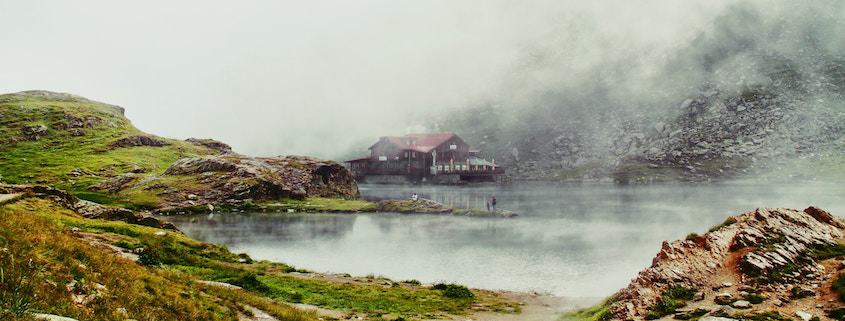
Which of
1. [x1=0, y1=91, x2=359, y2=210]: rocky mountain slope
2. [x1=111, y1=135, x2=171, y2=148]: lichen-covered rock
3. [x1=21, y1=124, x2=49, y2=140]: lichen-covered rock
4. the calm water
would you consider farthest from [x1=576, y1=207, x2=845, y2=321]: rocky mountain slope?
[x1=21, y1=124, x2=49, y2=140]: lichen-covered rock

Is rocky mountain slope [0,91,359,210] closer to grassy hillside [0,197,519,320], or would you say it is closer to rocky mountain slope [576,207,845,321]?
grassy hillside [0,197,519,320]

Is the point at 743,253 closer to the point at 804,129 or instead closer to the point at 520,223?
the point at 520,223

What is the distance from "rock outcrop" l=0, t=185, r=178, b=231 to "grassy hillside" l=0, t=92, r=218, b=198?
192ft

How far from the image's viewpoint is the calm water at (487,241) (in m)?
37.8

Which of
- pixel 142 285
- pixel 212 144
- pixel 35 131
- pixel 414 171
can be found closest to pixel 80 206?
pixel 142 285

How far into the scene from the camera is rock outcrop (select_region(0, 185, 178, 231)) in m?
25.9

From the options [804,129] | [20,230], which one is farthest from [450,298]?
[804,129]

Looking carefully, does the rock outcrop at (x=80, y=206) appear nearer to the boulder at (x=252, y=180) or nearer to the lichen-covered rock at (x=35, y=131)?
the boulder at (x=252, y=180)

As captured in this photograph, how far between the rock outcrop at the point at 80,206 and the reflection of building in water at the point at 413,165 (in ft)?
491

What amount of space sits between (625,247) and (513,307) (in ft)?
96.5

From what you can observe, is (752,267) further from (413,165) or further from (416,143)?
(416,143)

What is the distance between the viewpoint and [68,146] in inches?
4336

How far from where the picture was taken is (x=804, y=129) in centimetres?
18350

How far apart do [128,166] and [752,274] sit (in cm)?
11230
